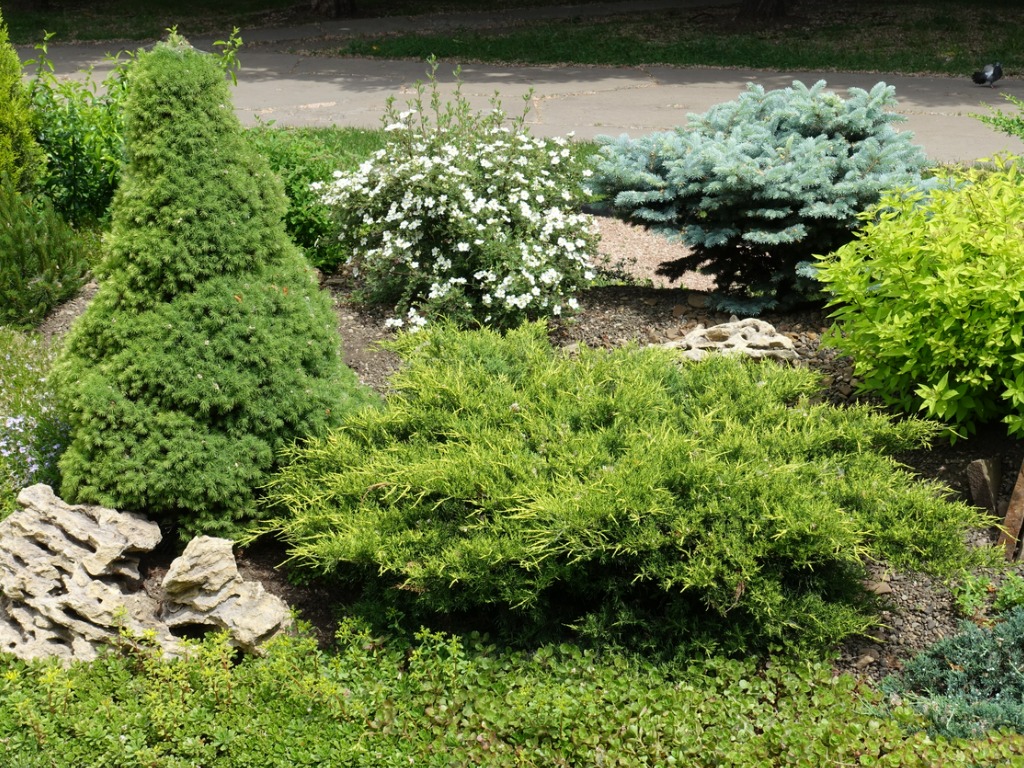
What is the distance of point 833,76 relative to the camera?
13328 millimetres

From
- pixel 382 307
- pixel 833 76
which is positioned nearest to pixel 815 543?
pixel 382 307

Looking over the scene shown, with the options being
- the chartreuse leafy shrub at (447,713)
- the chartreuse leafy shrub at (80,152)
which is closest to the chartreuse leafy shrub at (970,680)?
the chartreuse leafy shrub at (447,713)

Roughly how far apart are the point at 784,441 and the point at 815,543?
605 mm

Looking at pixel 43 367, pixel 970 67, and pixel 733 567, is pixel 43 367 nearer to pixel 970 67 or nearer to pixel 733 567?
pixel 733 567

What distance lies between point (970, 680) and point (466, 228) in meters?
3.46

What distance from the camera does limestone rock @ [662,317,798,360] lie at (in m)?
5.41

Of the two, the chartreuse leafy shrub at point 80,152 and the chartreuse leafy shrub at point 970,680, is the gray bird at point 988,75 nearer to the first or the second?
the chartreuse leafy shrub at point 80,152

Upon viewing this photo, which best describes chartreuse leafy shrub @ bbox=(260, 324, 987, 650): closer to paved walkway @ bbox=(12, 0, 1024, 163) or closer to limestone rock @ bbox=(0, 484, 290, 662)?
limestone rock @ bbox=(0, 484, 290, 662)

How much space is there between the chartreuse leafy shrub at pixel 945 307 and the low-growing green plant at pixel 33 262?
4623 mm

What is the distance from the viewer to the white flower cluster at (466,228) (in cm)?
588

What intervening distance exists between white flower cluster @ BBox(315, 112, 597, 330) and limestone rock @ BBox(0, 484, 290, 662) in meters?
2.19

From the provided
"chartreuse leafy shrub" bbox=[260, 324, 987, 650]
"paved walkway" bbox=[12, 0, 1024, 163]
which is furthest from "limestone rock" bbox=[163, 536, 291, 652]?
"paved walkway" bbox=[12, 0, 1024, 163]

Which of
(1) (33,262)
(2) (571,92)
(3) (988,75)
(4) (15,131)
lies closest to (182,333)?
(1) (33,262)

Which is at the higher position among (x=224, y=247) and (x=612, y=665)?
(x=224, y=247)
